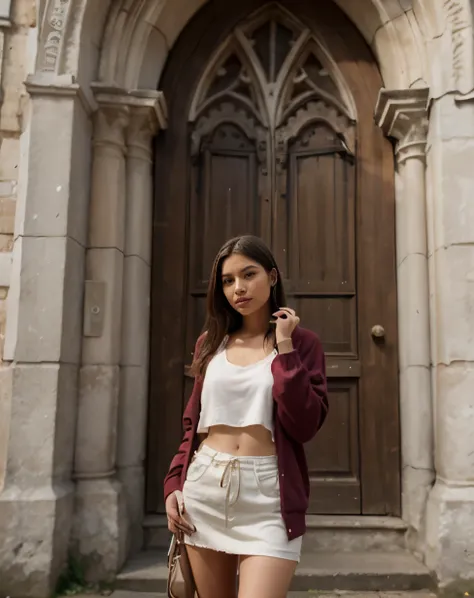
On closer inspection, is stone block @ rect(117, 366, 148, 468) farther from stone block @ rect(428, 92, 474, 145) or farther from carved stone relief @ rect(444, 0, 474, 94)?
carved stone relief @ rect(444, 0, 474, 94)

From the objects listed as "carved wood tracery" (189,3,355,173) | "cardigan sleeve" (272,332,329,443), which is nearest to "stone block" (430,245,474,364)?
"carved wood tracery" (189,3,355,173)

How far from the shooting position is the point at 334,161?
3.82 metres

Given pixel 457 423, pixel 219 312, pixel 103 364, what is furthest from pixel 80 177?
pixel 457 423

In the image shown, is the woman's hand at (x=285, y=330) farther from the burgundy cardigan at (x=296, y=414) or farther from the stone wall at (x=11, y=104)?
the stone wall at (x=11, y=104)

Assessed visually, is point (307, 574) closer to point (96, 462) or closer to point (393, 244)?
point (96, 462)

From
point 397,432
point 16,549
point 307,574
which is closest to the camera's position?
point 16,549

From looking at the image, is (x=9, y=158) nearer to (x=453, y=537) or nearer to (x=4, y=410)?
(x=4, y=410)

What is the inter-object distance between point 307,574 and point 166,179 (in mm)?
2541

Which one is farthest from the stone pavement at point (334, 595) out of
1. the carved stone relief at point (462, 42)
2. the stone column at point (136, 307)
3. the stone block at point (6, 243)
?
the carved stone relief at point (462, 42)

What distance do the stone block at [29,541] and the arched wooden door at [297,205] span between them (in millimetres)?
769

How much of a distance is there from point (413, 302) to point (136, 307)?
1695 millimetres

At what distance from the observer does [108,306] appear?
10.9 ft

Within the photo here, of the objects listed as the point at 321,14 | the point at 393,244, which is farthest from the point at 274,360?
the point at 321,14

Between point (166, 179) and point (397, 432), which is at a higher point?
point (166, 179)
